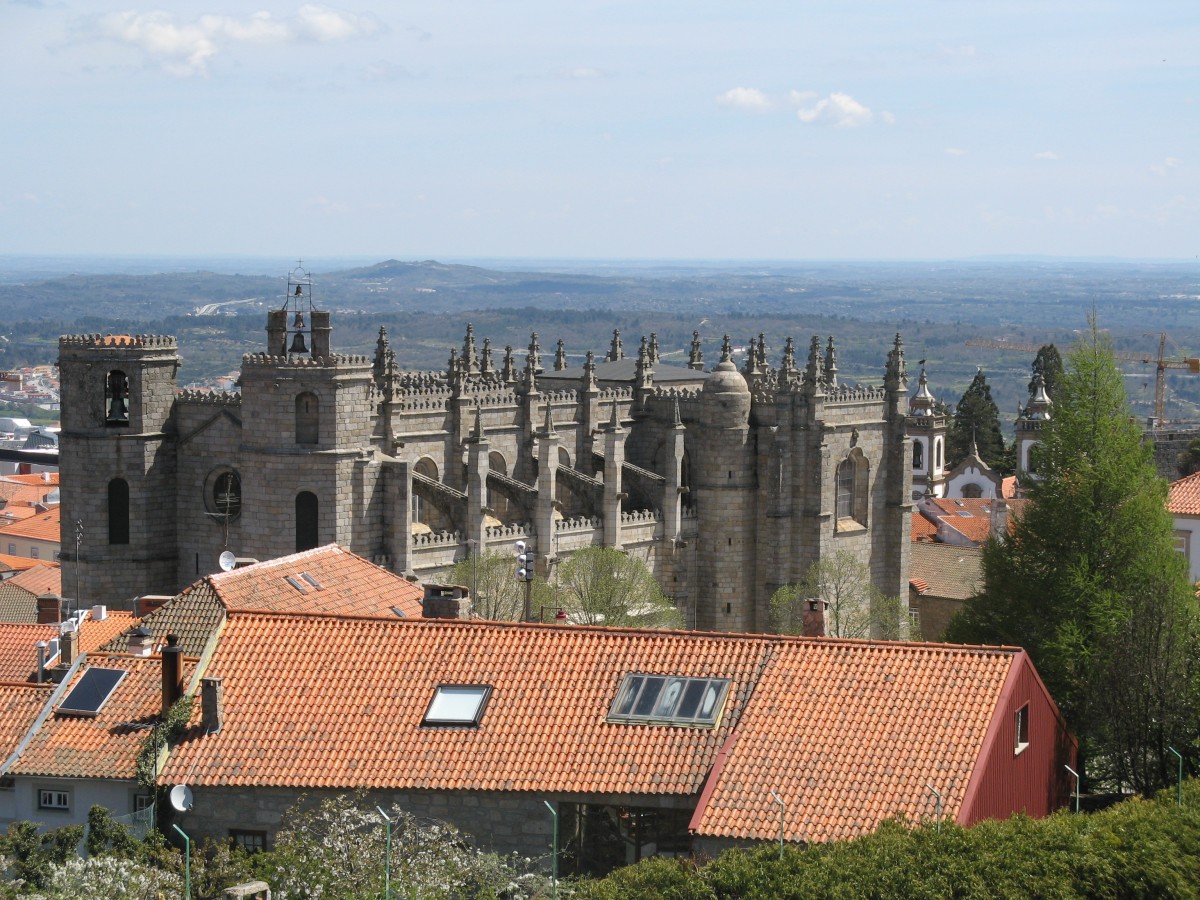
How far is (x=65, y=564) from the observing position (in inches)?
2808

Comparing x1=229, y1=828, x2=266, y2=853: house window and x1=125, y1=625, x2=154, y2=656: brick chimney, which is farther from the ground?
x1=125, y1=625, x2=154, y2=656: brick chimney

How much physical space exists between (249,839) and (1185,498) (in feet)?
143

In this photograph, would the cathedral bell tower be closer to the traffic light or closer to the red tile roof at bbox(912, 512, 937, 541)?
the traffic light

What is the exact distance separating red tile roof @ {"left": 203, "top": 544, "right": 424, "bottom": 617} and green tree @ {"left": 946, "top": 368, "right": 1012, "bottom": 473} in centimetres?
10373

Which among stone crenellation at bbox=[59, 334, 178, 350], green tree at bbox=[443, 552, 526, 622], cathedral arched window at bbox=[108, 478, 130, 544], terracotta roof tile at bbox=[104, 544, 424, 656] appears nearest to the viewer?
terracotta roof tile at bbox=[104, 544, 424, 656]

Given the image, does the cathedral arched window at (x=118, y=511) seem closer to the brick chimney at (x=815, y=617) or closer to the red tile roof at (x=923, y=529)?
the brick chimney at (x=815, y=617)

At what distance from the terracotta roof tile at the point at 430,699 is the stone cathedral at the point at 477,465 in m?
32.2

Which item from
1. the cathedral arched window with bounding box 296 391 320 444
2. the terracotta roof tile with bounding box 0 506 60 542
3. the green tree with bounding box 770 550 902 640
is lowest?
the terracotta roof tile with bounding box 0 506 60 542

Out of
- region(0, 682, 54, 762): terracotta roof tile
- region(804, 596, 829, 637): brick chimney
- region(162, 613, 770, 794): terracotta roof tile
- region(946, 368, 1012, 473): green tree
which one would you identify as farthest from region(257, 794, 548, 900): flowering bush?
region(946, 368, 1012, 473): green tree

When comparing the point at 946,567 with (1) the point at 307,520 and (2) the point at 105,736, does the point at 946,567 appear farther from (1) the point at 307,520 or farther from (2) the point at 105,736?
(2) the point at 105,736

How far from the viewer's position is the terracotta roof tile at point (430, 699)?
34.3 meters

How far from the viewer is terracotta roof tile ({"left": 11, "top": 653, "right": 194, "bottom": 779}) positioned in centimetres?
3597

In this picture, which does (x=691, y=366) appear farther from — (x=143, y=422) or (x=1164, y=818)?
(x=1164, y=818)

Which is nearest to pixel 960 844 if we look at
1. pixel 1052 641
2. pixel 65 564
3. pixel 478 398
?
pixel 1052 641
